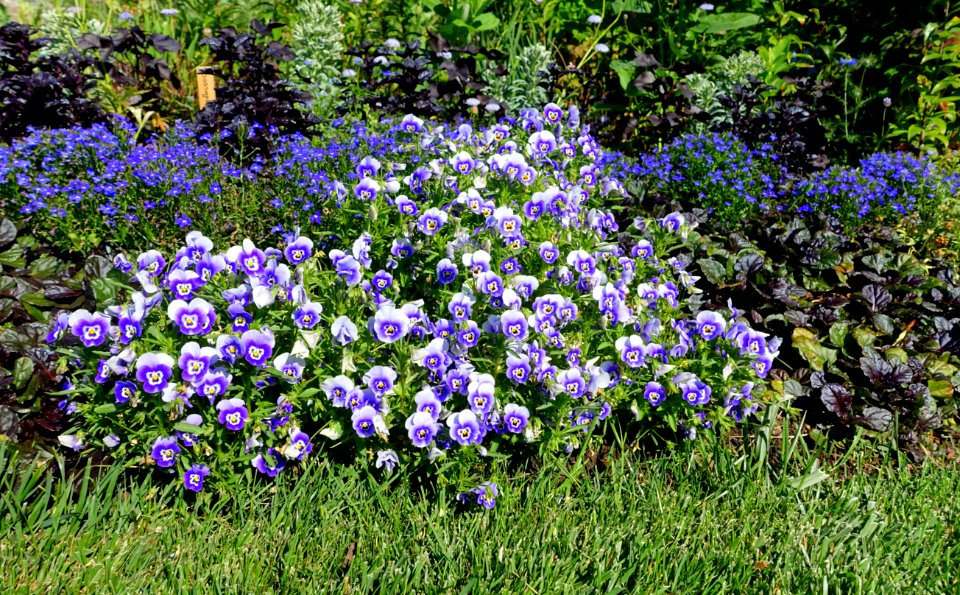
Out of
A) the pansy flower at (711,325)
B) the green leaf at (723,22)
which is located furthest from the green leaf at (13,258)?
the green leaf at (723,22)

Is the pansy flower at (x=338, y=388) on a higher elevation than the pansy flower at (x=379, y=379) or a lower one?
lower

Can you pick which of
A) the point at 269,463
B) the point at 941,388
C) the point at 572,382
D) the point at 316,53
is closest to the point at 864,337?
the point at 941,388

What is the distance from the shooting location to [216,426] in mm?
2395

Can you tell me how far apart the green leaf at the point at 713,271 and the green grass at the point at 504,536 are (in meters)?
1.01

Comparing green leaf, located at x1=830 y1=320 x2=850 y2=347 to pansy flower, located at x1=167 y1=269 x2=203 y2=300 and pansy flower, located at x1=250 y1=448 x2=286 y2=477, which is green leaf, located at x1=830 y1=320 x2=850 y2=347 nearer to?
pansy flower, located at x1=250 y1=448 x2=286 y2=477

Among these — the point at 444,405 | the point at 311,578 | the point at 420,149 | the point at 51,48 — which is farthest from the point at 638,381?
the point at 51,48

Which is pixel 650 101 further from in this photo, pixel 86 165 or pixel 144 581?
pixel 144 581

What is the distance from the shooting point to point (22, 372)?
2619 mm

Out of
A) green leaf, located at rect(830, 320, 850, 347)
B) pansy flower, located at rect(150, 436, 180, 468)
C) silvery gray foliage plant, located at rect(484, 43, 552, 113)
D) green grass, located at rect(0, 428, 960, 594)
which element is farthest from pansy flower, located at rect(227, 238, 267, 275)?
silvery gray foliage plant, located at rect(484, 43, 552, 113)

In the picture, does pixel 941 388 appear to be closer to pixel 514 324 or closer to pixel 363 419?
pixel 514 324

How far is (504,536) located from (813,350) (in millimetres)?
1634

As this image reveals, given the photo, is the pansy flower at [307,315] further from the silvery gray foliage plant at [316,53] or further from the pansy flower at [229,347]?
the silvery gray foliage plant at [316,53]

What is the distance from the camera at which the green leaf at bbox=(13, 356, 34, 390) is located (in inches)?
103

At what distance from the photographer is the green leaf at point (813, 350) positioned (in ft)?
10.5
